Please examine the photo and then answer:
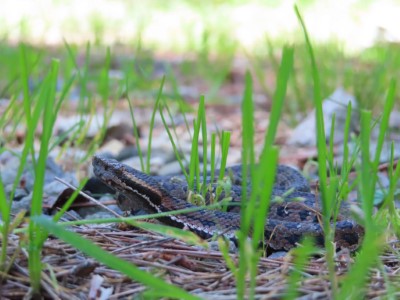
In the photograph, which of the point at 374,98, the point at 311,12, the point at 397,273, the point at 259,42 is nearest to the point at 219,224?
the point at 397,273

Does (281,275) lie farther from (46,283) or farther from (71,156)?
(71,156)

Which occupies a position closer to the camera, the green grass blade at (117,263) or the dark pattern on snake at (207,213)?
the green grass blade at (117,263)

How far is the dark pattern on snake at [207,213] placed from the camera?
319cm

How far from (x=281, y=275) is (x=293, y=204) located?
53.2 inches

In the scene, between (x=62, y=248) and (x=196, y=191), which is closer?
(x=62, y=248)

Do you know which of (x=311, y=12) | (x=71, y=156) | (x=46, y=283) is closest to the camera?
(x=46, y=283)

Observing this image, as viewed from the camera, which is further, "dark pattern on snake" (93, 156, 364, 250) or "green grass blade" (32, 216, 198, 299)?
"dark pattern on snake" (93, 156, 364, 250)

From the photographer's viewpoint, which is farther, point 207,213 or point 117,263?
point 207,213

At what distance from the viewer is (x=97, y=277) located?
2.48m

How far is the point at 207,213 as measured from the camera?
10.9 feet

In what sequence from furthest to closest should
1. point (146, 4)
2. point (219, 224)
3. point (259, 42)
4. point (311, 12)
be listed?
point (146, 4) < point (311, 12) < point (259, 42) < point (219, 224)

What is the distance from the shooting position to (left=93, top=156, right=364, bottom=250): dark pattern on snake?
126 inches

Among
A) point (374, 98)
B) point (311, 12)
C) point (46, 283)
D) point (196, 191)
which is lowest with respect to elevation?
A: point (46, 283)

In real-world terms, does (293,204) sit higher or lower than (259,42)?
lower
